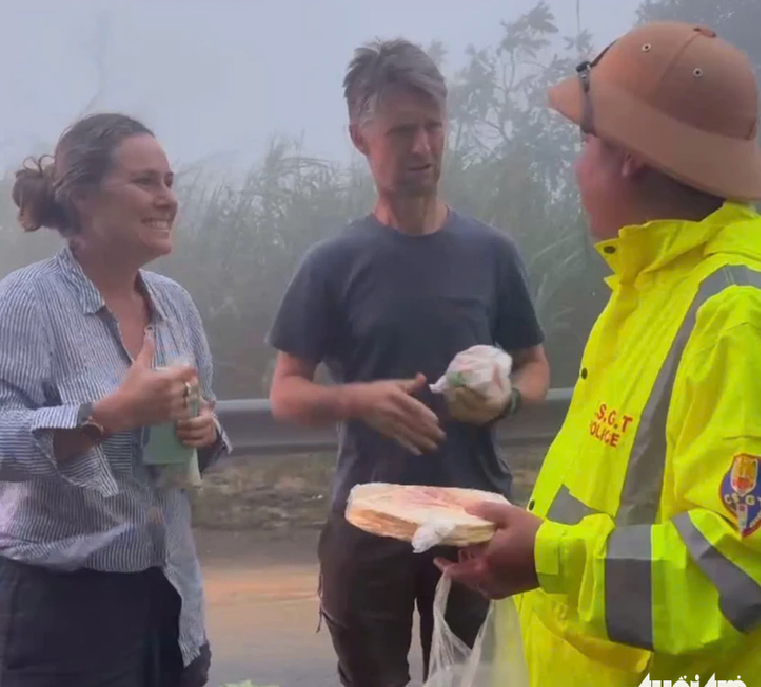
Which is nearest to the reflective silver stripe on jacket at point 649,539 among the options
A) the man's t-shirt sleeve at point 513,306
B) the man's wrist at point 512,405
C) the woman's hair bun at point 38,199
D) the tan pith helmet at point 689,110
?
the tan pith helmet at point 689,110

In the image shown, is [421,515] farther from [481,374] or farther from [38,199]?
[38,199]

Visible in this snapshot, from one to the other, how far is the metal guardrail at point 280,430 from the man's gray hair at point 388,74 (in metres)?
1.85

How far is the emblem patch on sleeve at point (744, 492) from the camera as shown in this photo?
3.82 ft

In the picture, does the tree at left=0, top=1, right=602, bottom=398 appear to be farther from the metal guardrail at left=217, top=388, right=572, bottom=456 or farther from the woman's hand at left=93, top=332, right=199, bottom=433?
the woman's hand at left=93, top=332, right=199, bottom=433

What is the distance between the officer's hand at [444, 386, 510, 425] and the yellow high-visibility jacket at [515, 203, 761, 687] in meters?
0.61

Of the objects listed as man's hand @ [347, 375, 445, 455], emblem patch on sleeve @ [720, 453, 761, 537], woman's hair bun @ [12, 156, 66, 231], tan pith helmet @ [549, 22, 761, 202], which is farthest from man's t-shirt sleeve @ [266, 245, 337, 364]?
emblem patch on sleeve @ [720, 453, 761, 537]

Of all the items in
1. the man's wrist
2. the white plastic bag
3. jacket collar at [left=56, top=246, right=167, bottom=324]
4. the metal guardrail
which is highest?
jacket collar at [left=56, top=246, right=167, bottom=324]

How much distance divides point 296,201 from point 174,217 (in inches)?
74.9

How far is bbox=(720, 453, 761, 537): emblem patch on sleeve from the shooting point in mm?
1164

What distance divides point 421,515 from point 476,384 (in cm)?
61

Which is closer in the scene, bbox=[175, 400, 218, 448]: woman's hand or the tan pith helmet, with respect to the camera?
the tan pith helmet

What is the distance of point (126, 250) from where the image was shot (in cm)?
211

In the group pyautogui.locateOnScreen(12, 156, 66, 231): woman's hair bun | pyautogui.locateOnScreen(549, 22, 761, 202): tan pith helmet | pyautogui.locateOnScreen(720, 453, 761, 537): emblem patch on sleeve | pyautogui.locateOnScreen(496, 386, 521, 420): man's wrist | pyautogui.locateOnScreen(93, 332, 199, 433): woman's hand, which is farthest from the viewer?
pyautogui.locateOnScreen(496, 386, 521, 420): man's wrist

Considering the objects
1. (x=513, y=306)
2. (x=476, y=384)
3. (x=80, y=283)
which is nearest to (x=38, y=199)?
(x=80, y=283)
